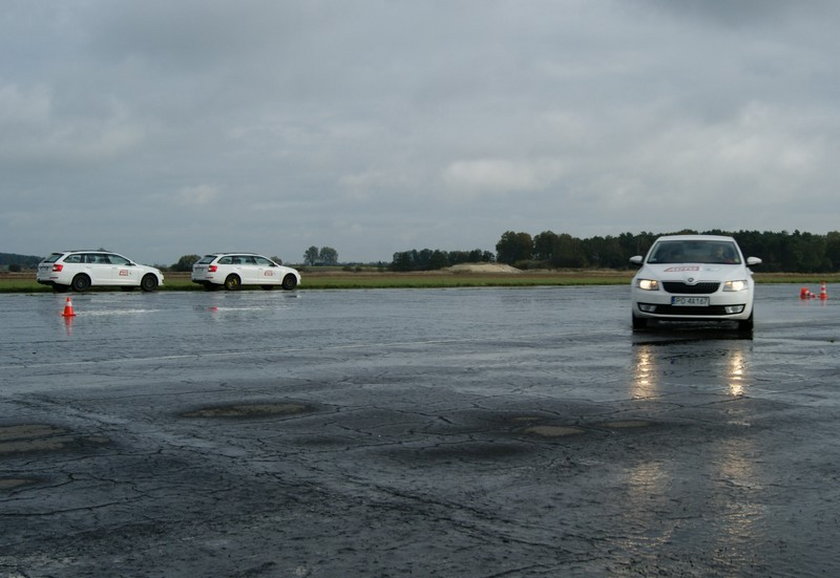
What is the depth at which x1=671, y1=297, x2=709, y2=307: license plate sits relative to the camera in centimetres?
1634

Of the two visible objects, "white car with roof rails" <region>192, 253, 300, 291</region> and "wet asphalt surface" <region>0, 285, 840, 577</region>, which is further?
"white car with roof rails" <region>192, 253, 300, 291</region>

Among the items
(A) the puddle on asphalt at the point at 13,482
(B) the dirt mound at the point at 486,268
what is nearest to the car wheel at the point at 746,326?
(A) the puddle on asphalt at the point at 13,482

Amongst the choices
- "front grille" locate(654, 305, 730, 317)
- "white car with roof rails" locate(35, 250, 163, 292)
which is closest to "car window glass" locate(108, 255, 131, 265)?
"white car with roof rails" locate(35, 250, 163, 292)

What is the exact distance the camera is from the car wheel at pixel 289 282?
42.1m

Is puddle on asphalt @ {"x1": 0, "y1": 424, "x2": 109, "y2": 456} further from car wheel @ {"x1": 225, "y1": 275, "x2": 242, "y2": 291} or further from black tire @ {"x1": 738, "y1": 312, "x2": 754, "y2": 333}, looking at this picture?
car wheel @ {"x1": 225, "y1": 275, "x2": 242, "y2": 291}

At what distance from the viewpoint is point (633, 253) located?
159750 mm

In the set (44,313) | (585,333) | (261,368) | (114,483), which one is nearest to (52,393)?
(261,368)

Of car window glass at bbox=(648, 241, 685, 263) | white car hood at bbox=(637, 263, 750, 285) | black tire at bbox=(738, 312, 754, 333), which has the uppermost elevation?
car window glass at bbox=(648, 241, 685, 263)

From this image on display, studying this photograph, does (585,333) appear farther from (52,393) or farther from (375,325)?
(52,393)

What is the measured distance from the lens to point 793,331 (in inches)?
687

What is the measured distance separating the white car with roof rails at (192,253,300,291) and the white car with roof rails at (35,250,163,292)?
1850mm

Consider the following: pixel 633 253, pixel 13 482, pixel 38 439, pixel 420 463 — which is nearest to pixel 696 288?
pixel 420 463

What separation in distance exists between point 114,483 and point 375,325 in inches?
533

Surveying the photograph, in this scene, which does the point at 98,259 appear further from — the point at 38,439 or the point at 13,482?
the point at 13,482
